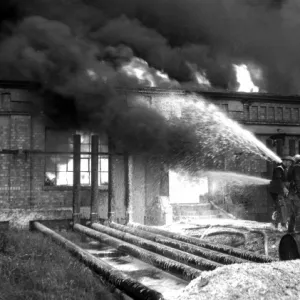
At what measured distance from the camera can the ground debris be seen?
12.5ft

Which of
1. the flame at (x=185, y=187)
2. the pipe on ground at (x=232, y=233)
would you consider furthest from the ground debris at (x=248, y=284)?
the flame at (x=185, y=187)

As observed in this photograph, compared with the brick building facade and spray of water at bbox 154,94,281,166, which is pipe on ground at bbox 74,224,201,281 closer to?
the brick building facade

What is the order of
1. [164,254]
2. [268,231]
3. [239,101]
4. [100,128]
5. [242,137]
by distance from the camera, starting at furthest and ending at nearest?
[239,101], [242,137], [100,128], [268,231], [164,254]

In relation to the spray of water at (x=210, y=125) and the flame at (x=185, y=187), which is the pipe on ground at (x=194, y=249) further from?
the spray of water at (x=210, y=125)

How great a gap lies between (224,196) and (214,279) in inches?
499

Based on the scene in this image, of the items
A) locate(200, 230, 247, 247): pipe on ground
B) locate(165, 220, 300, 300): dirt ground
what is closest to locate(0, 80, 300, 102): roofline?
locate(200, 230, 247, 247): pipe on ground

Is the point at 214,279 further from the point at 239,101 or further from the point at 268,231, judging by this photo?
the point at 239,101

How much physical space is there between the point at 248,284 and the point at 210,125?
13.3 m

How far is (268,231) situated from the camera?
36.4 feet

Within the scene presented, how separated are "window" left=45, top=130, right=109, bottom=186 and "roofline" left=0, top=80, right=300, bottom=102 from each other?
6.40ft

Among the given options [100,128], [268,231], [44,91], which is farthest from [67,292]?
[44,91]

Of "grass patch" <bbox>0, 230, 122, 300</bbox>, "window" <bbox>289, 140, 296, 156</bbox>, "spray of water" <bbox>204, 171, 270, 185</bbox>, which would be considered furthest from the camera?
"spray of water" <bbox>204, 171, 270, 185</bbox>

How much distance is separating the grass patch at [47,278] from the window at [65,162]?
7.44m

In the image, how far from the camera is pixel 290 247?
18.6ft
